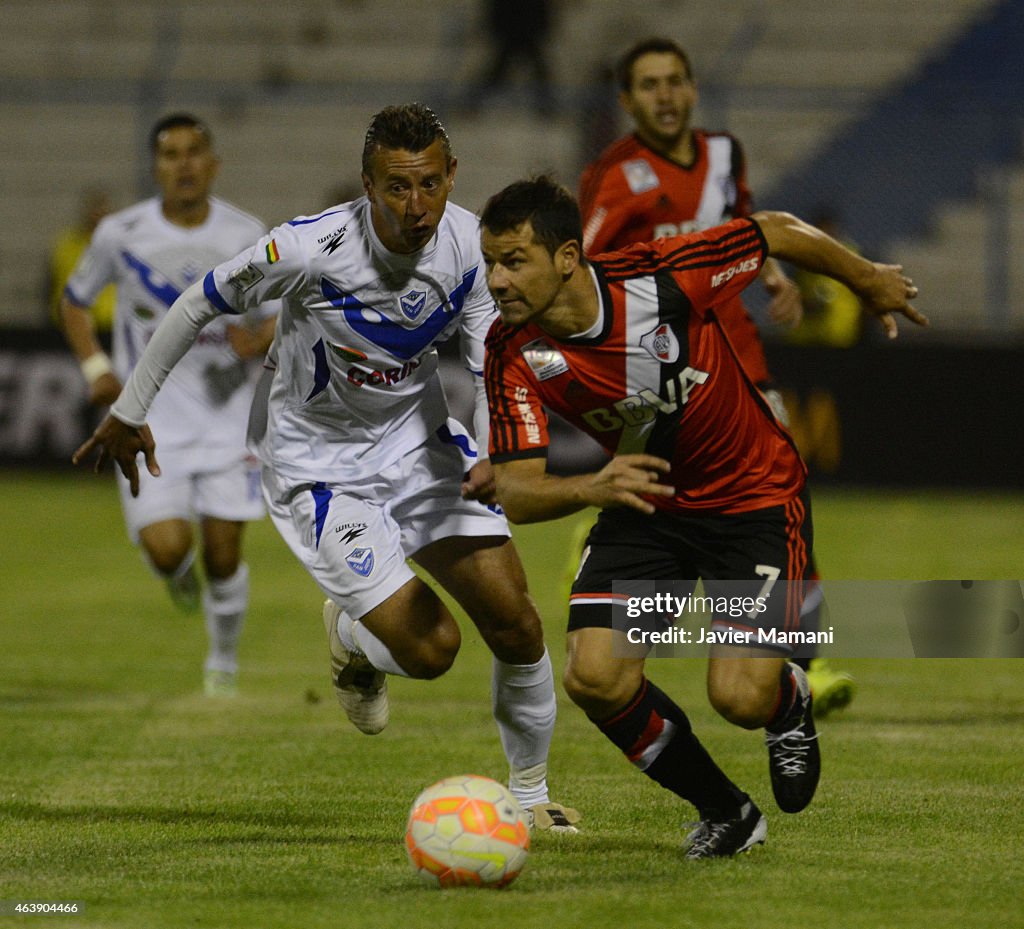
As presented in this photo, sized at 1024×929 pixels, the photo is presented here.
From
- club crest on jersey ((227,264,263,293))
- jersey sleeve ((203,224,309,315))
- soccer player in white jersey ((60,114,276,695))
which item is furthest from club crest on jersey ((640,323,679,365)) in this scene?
soccer player in white jersey ((60,114,276,695))

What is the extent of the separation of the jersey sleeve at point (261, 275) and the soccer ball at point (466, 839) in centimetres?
164

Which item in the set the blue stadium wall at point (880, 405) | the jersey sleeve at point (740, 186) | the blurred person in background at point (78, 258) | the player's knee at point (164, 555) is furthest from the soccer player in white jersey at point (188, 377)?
the blurred person in background at point (78, 258)

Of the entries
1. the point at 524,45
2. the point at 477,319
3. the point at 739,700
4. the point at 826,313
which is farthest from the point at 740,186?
the point at 524,45

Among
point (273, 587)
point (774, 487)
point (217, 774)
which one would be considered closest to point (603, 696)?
point (774, 487)

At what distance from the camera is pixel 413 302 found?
5.58m

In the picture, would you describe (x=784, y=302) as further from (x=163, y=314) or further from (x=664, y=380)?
(x=163, y=314)

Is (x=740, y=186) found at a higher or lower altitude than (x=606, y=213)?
higher

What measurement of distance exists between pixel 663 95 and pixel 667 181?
357mm

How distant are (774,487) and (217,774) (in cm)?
237

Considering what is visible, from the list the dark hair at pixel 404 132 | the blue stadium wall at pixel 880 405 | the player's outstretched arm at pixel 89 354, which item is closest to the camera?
the dark hair at pixel 404 132

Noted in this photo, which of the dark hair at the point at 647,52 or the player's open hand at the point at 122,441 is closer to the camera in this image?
the player's open hand at the point at 122,441

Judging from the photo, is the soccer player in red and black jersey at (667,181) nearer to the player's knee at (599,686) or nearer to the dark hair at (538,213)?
the player's knee at (599,686)

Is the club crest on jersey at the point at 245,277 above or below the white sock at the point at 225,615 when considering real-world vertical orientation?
above

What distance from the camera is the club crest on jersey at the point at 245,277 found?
5.46m
